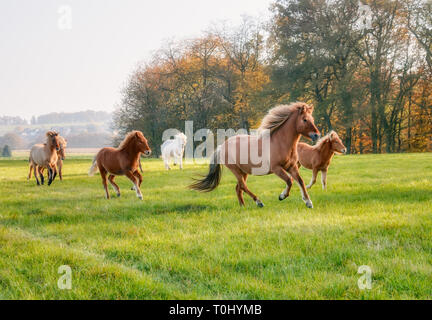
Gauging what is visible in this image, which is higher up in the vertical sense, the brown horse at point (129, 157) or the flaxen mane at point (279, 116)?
the flaxen mane at point (279, 116)

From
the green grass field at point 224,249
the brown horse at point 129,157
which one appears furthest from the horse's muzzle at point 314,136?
the brown horse at point 129,157

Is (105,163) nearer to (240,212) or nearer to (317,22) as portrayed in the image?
(240,212)

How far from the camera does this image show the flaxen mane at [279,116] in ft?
24.9

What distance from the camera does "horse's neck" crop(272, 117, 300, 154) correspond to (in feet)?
24.4

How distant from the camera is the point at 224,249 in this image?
4.84m

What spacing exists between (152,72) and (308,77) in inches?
797

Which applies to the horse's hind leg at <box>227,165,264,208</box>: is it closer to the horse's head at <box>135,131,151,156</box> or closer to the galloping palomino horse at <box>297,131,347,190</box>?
the horse's head at <box>135,131,151,156</box>

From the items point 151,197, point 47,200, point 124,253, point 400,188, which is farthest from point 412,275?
point 47,200

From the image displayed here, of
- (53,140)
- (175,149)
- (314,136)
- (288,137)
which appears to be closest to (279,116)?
(288,137)

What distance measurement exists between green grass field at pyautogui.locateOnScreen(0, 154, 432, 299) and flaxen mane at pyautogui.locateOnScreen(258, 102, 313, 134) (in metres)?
1.96

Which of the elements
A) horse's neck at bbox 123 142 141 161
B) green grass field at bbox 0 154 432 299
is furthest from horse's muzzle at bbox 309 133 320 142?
horse's neck at bbox 123 142 141 161

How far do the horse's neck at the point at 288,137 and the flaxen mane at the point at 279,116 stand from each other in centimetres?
16

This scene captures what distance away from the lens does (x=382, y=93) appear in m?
31.6

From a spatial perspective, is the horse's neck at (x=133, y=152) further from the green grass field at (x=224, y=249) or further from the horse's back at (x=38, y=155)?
the horse's back at (x=38, y=155)
